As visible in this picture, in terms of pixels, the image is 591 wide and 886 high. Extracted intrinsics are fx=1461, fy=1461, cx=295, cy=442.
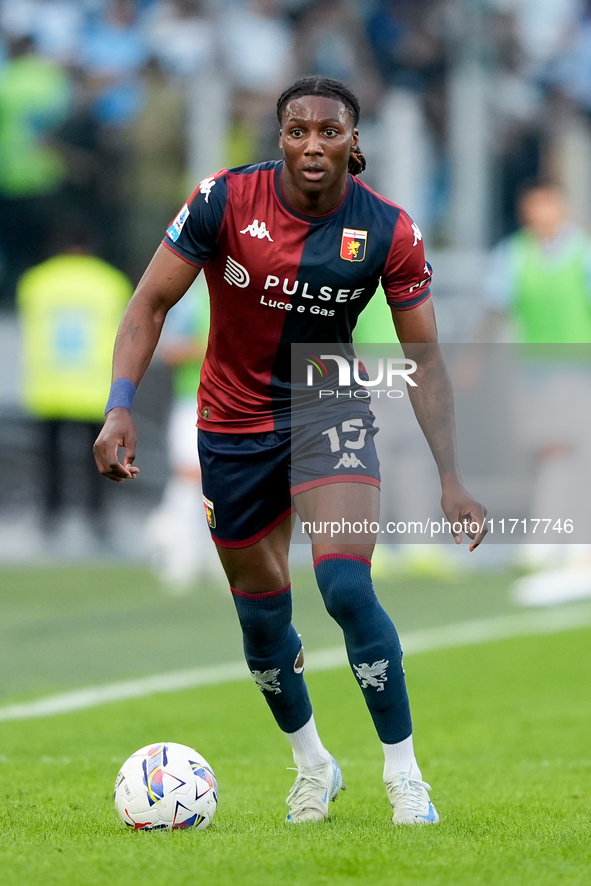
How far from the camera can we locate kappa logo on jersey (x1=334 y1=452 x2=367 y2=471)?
172 inches

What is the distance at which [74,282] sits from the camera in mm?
12594

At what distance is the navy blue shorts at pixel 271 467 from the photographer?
439 cm

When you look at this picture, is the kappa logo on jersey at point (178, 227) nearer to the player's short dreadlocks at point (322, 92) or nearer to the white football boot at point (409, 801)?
the player's short dreadlocks at point (322, 92)

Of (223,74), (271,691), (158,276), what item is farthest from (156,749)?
(223,74)

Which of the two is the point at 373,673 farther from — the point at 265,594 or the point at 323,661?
→ the point at 323,661

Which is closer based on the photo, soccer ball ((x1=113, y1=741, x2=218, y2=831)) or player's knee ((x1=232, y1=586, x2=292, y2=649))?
soccer ball ((x1=113, y1=741, x2=218, y2=831))

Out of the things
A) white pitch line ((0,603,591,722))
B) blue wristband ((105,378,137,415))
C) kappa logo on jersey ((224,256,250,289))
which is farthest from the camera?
white pitch line ((0,603,591,722))

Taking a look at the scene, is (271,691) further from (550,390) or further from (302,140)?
(550,390)

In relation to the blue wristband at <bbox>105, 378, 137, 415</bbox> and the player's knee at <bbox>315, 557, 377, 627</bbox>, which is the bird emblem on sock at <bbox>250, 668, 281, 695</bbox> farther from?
the blue wristband at <bbox>105, 378, 137, 415</bbox>

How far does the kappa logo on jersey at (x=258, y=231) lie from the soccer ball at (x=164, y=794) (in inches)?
61.6

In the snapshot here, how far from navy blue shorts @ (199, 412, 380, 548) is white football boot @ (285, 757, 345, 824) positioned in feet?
2.47

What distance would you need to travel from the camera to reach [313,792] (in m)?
4.48

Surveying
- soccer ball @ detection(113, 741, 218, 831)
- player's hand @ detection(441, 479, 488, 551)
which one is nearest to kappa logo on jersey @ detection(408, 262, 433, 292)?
player's hand @ detection(441, 479, 488, 551)

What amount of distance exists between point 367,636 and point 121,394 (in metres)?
0.99
